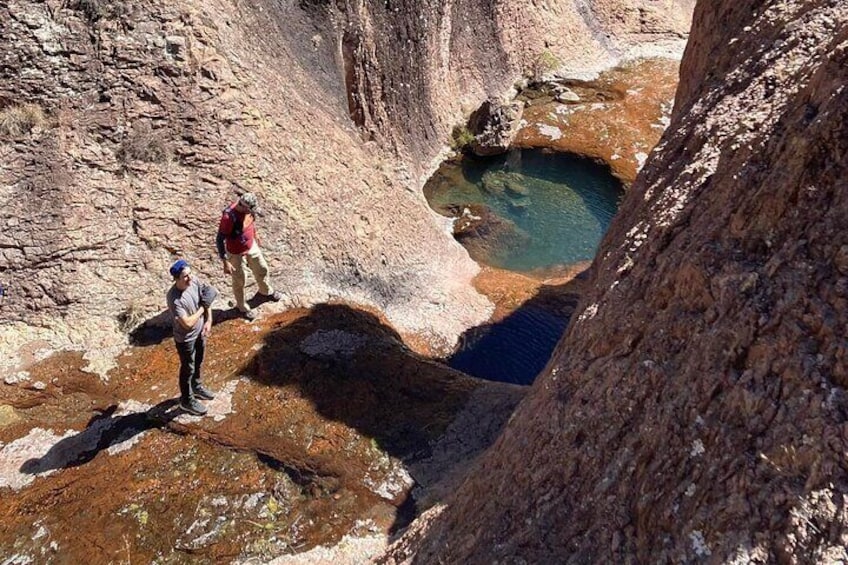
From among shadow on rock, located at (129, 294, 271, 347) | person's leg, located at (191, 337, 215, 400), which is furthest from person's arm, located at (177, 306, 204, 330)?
shadow on rock, located at (129, 294, 271, 347)

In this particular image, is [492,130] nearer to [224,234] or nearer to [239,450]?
[224,234]

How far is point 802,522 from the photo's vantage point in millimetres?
3262

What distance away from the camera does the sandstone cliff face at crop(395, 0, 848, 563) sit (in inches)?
141

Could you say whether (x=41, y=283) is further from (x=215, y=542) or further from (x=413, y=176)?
(x=413, y=176)

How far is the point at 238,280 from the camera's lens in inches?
368

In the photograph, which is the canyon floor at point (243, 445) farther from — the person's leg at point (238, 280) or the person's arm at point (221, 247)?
the person's arm at point (221, 247)

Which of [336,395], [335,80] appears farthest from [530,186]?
[336,395]

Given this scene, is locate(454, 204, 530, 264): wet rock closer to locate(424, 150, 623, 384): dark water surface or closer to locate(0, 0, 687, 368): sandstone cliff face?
locate(424, 150, 623, 384): dark water surface

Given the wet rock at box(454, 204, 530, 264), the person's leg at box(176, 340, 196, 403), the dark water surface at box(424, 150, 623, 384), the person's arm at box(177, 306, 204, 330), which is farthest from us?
the wet rock at box(454, 204, 530, 264)

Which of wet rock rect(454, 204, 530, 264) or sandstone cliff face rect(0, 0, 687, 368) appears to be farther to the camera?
wet rock rect(454, 204, 530, 264)

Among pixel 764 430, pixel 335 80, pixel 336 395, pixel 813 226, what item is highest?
pixel 813 226

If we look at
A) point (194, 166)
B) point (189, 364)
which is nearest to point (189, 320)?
point (189, 364)

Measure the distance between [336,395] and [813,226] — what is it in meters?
6.26

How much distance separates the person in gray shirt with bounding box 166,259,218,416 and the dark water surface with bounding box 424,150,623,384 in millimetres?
6096
